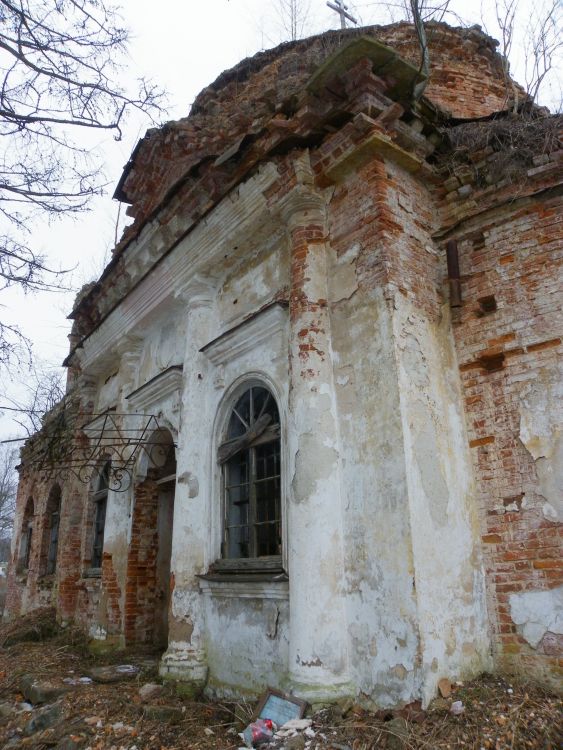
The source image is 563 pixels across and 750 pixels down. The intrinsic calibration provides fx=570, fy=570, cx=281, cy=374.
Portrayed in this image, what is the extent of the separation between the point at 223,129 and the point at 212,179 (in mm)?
1455

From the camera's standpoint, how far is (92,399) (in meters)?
10.8

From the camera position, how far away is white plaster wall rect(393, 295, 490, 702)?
3904mm

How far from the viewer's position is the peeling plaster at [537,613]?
4.00 meters

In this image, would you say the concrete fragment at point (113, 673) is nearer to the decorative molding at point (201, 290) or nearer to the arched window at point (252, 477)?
the arched window at point (252, 477)

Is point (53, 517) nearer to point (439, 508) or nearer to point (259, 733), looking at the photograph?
point (259, 733)

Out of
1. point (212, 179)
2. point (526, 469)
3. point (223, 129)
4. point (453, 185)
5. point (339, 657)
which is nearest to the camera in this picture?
point (339, 657)

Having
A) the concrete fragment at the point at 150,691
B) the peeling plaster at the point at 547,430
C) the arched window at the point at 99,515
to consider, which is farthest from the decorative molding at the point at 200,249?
the concrete fragment at the point at 150,691

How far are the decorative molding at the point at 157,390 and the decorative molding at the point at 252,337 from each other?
82 centimetres

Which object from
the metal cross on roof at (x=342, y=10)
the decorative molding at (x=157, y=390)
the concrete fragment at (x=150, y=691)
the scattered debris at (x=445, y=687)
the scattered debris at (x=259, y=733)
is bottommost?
the concrete fragment at (x=150, y=691)

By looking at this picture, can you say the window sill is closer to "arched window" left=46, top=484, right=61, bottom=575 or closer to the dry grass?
the dry grass

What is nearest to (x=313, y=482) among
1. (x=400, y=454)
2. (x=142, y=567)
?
(x=400, y=454)

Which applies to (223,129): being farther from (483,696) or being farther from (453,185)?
(483,696)

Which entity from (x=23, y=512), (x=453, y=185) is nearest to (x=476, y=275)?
(x=453, y=185)

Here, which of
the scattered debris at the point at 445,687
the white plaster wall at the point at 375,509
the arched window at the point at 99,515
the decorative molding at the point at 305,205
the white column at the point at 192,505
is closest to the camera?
the scattered debris at the point at 445,687
